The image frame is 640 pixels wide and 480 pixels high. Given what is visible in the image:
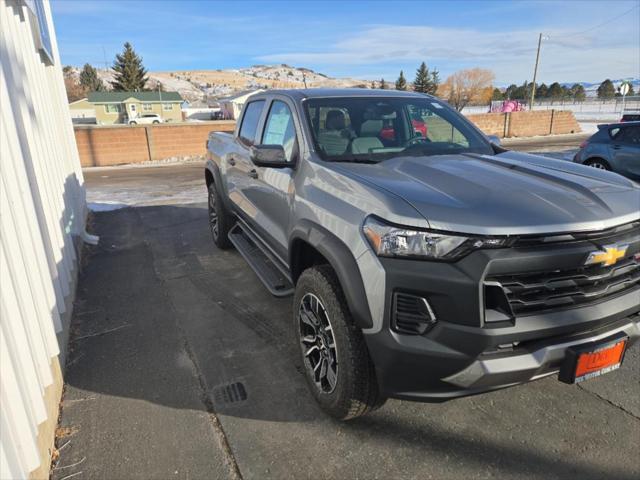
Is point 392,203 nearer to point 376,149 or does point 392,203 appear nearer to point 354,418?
point 376,149

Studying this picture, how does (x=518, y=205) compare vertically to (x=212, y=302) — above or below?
above

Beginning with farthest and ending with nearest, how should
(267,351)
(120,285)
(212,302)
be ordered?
(120,285), (212,302), (267,351)

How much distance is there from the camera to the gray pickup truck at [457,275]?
192 cm

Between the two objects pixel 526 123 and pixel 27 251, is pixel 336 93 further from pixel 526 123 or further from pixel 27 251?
pixel 526 123

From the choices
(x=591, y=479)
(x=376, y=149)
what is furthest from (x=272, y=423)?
(x=376, y=149)

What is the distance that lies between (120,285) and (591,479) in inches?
176

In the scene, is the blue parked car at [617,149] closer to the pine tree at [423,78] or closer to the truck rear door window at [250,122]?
the truck rear door window at [250,122]

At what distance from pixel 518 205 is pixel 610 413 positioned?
1.58 metres

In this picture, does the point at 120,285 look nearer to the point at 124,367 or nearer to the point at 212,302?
the point at 212,302

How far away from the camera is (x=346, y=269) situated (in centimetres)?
221

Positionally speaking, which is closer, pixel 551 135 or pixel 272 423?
pixel 272 423

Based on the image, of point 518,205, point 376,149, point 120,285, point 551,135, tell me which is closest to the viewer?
point 518,205

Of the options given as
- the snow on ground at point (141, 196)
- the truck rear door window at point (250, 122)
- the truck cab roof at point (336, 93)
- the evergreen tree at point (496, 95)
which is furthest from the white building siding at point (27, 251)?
the evergreen tree at point (496, 95)

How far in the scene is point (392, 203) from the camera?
6.91ft
